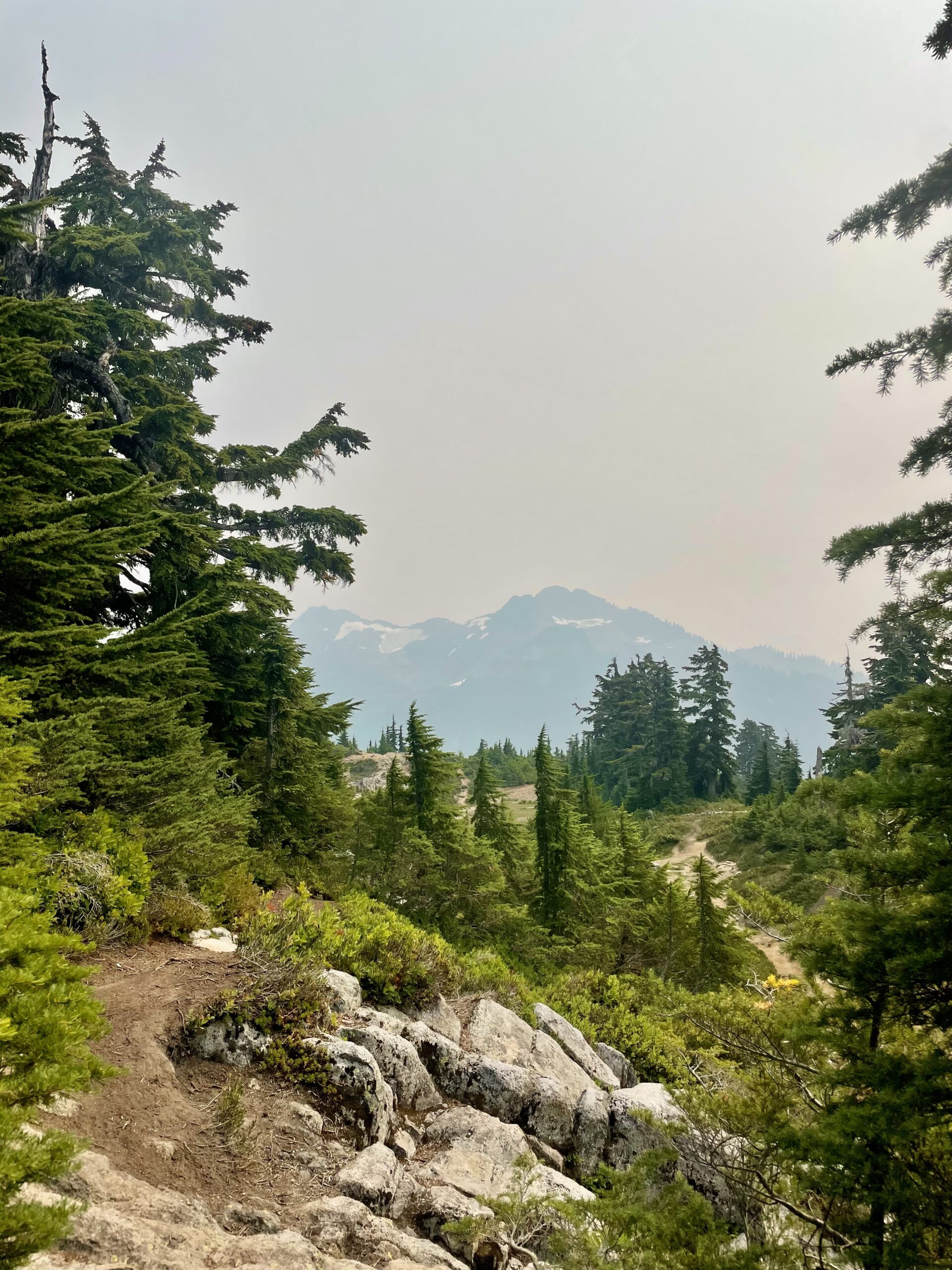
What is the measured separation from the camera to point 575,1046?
37.5ft

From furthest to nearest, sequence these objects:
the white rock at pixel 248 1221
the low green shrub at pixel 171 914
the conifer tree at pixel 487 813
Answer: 1. the conifer tree at pixel 487 813
2. the low green shrub at pixel 171 914
3. the white rock at pixel 248 1221

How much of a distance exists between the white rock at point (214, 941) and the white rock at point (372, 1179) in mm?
3245

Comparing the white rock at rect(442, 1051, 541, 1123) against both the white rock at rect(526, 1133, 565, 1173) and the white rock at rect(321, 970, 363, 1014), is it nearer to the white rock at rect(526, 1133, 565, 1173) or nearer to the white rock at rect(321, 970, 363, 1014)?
the white rock at rect(526, 1133, 565, 1173)

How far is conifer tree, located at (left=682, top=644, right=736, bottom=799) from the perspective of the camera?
60125mm

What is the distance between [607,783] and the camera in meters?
73.9

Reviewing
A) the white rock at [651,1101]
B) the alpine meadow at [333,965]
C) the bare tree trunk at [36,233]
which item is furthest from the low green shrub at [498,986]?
the bare tree trunk at [36,233]

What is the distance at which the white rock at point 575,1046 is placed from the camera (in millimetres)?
11172

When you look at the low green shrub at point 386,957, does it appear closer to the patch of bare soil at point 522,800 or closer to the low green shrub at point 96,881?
the low green shrub at point 96,881

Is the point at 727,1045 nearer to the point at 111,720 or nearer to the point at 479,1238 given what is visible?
the point at 479,1238

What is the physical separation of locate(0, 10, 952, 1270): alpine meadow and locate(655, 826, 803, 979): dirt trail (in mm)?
6450

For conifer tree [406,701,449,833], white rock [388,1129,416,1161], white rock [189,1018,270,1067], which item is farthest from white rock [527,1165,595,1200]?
conifer tree [406,701,449,833]

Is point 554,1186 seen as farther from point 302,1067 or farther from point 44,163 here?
point 44,163

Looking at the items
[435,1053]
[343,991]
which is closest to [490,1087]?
[435,1053]

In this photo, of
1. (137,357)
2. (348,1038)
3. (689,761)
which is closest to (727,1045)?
(348,1038)
